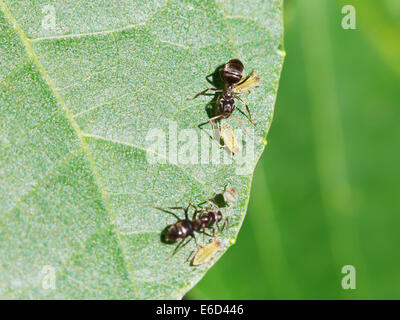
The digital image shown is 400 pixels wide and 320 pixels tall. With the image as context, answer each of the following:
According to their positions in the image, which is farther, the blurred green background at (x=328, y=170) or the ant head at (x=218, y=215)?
the blurred green background at (x=328, y=170)

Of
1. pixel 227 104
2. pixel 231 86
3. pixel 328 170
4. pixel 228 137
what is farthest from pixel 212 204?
pixel 328 170

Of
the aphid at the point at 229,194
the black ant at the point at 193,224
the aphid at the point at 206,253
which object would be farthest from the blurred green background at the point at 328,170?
the aphid at the point at 229,194

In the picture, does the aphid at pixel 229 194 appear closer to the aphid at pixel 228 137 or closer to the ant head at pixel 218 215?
the ant head at pixel 218 215

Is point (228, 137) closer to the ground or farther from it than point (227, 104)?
closer to the ground

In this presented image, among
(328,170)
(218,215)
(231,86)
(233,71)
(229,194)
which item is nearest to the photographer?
(229,194)

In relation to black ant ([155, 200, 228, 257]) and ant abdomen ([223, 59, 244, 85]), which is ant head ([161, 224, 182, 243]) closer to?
black ant ([155, 200, 228, 257])

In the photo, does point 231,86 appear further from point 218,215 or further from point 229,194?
point 218,215
